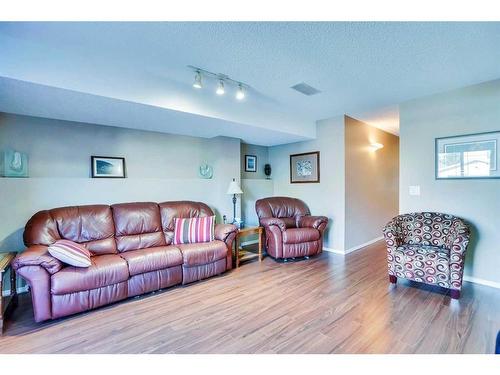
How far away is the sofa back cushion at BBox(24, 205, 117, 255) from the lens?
2498mm

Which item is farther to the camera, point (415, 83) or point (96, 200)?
point (96, 200)

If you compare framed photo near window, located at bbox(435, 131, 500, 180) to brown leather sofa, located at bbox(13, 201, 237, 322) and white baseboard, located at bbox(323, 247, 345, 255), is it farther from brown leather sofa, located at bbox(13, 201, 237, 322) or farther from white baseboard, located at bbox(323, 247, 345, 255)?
brown leather sofa, located at bbox(13, 201, 237, 322)

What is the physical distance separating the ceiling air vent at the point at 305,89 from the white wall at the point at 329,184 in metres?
1.23

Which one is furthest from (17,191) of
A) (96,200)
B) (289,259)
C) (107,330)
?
(289,259)

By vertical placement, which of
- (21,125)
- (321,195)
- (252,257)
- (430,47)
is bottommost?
(252,257)

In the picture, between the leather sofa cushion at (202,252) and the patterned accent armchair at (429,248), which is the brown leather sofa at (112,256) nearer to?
the leather sofa cushion at (202,252)

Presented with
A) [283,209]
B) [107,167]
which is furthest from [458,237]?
[107,167]

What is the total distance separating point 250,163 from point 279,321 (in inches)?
137

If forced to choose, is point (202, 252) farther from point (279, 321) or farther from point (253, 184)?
point (253, 184)

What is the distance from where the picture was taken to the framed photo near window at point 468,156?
276 centimetres

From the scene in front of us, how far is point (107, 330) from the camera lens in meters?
1.96

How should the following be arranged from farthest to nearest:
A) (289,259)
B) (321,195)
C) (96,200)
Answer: (321,195) → (289,259) → (96,200)

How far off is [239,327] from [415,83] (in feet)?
10.6
